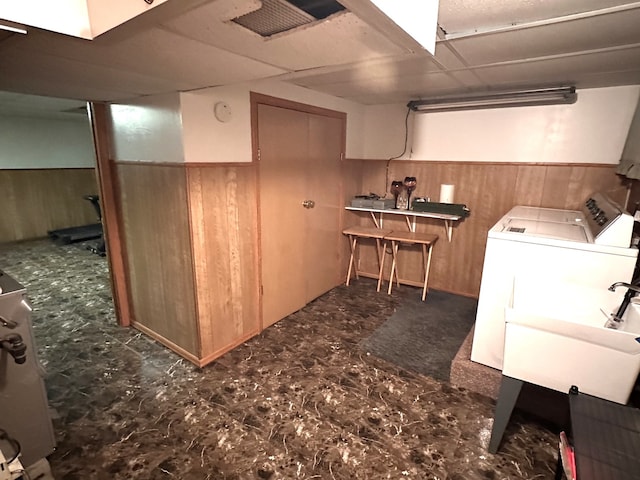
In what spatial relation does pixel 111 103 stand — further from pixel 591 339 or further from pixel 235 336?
pixel 591 339

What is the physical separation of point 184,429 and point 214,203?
1424 millimetres

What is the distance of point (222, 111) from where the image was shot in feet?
7.61

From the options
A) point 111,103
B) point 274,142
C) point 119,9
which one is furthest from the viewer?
point 274,142

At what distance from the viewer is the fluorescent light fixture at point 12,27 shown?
0.96 metres

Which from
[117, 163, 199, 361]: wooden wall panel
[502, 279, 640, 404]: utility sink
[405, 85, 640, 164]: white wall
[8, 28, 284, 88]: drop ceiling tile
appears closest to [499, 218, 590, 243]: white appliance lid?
[502, 279, 640, 404]: utility sink

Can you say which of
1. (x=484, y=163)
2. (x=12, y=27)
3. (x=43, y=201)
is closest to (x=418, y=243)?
(x=484, y=163)

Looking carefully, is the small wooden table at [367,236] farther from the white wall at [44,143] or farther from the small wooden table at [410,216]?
the white wall at [44,143]

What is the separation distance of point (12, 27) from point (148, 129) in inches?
55.5

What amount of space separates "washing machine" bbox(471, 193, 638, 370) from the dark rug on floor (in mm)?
394

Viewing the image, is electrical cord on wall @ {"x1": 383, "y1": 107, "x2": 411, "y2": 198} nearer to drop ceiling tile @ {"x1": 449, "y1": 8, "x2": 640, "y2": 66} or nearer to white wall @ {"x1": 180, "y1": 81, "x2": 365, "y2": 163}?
white wall @ {"x1": 180, "y1": 81, "x2": 365, "y2": 163}

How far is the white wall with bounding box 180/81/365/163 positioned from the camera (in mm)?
2176

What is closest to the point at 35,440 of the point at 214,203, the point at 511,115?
the point at 214,203

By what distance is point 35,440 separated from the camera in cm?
166

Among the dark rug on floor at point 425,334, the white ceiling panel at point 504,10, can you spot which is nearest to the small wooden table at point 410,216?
the dark rug on floor at point 425,334
